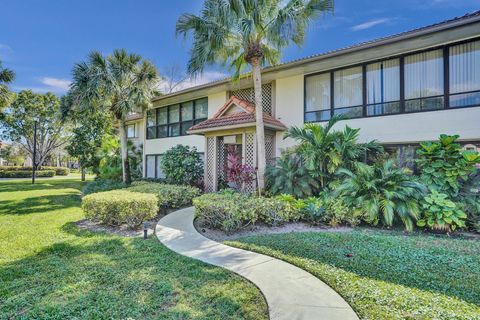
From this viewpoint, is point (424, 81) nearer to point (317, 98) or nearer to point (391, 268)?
point (317, 98)

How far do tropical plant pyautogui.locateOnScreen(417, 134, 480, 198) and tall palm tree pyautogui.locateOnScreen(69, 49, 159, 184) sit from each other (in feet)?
46.7

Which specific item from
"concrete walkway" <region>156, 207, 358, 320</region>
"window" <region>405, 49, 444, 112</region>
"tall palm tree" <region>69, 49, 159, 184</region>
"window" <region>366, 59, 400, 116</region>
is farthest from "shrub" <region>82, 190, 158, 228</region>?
"window" <region>405, 49, 444, 112</region>

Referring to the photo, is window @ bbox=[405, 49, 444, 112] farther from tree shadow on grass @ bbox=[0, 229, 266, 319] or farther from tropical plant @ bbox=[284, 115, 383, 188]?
tree shadow on grass @ bbox=[0, 229, 266, 319]

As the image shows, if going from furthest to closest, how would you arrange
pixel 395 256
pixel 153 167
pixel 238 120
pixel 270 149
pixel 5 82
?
pixel 5 82
pixel 153 167
pixel 270 149
pixel 238 120
pixel 395 256

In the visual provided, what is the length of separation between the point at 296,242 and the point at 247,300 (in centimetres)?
277

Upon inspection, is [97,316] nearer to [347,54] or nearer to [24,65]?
[347,54]

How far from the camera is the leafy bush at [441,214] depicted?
6.89 m

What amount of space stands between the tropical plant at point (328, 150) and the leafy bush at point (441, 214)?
100 inches

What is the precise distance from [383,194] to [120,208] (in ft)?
25.1

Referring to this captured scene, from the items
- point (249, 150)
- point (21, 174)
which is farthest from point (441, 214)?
point (21, 174)

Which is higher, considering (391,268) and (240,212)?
(240,212)

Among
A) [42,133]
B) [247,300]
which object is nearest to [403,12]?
[247,300]

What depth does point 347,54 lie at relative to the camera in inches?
389

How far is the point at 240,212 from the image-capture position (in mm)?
7527
